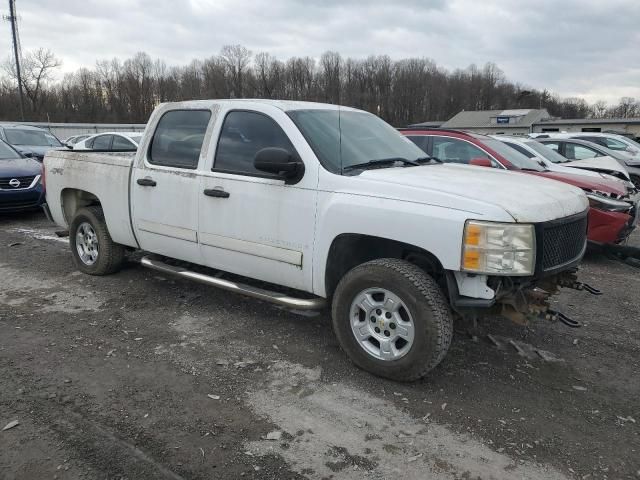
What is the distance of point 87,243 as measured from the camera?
6070 mm

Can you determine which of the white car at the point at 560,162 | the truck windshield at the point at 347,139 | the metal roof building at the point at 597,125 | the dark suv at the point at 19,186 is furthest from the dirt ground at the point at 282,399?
the metal roof building at the point at 597,125

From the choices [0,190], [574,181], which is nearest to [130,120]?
[0,190]

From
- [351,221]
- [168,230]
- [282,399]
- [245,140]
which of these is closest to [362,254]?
[351,221]

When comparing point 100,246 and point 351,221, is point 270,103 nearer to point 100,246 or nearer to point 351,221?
point 351,221

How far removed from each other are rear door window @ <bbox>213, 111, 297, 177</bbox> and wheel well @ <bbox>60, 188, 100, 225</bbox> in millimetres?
2336

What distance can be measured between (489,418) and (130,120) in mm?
76388

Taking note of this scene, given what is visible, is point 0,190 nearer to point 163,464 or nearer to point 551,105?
point 163,464

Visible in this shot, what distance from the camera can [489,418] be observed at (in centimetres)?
325

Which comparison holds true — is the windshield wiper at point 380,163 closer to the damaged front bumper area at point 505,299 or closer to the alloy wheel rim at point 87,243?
the damaged front bumper area at point 505,299

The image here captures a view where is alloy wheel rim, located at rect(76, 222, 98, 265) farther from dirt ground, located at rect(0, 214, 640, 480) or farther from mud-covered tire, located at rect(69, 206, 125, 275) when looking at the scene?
dirt ground, located at rect(0, 214, 640, 480)

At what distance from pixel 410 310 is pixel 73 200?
4669mm

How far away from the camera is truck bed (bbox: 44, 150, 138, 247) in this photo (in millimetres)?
5348

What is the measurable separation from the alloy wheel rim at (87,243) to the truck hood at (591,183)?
5.98 meters

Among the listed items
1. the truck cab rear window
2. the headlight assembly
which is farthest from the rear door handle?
the headlight assembly
